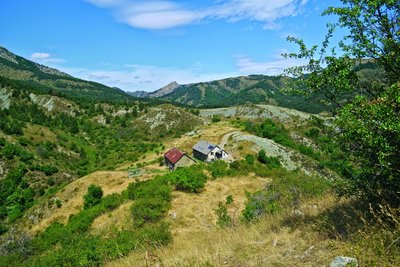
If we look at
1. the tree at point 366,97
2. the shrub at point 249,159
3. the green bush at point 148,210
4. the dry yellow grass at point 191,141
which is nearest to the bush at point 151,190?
the green bush at point 148,210

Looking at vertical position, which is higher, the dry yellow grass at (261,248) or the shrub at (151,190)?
the dry yellow grass at (261,248)

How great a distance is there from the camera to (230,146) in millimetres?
60250

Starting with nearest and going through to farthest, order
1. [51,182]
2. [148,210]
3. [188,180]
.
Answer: [148,210] < [188,180] < [51,182]

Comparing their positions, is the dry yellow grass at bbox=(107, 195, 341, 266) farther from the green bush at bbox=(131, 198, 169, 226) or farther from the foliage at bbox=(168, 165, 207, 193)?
the foliage at bbox=(168, 165, 207, 193)

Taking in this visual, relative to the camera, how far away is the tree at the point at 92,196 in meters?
39.0

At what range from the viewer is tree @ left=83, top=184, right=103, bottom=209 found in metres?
39.0

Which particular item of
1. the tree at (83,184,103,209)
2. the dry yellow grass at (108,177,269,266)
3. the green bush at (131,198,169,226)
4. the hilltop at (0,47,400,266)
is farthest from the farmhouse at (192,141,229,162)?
the green bush at (131,198,169,226)

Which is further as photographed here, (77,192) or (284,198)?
(77,192)

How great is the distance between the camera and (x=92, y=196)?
3997cm

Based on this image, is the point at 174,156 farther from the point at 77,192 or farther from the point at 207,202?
the point at 207,202

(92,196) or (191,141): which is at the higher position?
(191,141)

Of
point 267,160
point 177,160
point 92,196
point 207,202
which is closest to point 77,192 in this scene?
point 92,196

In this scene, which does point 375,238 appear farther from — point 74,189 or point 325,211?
point 74,189

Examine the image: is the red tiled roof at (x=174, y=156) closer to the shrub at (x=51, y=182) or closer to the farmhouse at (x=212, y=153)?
the farmhouse at (x=212, y=153)
